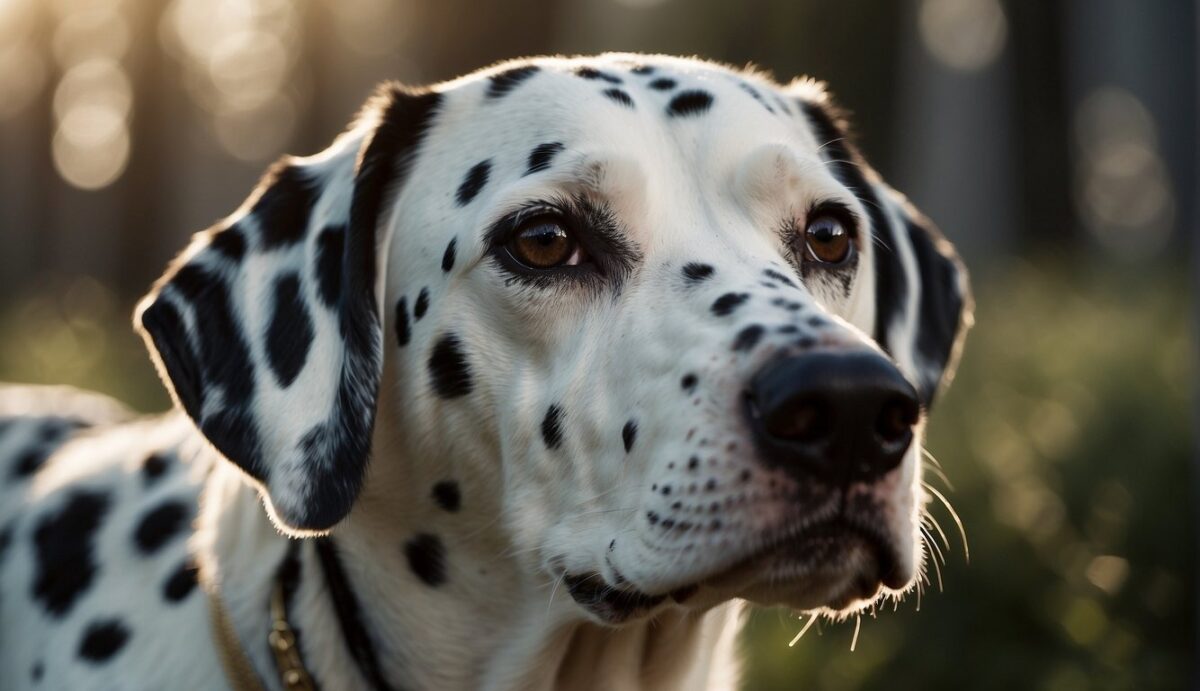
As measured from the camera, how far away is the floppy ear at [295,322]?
2561 millimetres

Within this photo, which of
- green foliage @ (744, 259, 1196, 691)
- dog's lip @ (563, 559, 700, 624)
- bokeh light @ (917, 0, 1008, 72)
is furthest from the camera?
bokeh light @ (917, 0, 1008, 72)

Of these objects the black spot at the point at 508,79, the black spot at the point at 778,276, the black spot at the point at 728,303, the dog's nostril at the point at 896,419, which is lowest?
the dog's nostril at the point at 896,419

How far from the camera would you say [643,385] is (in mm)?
2316

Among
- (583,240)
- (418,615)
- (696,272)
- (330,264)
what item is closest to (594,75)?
(583,240)

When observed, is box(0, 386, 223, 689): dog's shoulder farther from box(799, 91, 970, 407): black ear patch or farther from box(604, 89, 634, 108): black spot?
box(799, 91, 970, 407): black ear patch

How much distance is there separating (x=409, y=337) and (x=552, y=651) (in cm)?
78

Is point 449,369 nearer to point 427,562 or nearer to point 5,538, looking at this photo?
point 427,562

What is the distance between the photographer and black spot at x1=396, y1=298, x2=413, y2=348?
8.89 ft

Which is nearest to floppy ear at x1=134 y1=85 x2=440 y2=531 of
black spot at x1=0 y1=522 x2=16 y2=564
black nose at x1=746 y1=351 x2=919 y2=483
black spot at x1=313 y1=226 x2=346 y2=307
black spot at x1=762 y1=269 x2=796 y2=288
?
black spot at x1=313 y1=226 x2=346 y2=307

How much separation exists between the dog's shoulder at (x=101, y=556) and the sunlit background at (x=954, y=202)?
6.40 feet

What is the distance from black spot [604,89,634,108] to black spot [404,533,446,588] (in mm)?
1095

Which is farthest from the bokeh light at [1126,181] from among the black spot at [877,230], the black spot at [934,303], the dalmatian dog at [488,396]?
the dalmatian dog at [488,396]

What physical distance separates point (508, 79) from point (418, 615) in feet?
4.20

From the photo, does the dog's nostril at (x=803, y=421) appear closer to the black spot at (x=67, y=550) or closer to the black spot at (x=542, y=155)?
the black spot at (x=542, y=155)
